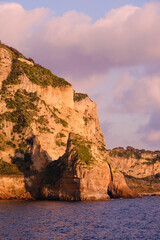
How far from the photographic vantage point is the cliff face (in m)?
75.4

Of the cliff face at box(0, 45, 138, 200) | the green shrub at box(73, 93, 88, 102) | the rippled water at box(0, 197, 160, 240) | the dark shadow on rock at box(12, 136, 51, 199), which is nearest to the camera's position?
the rippled water at box(0, 197, 160, 240)

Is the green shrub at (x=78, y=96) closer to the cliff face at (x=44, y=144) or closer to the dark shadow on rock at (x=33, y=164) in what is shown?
the cliff face at (x=44, y=144)

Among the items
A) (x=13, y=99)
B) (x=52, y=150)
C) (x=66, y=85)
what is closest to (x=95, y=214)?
(x=52, y=150)

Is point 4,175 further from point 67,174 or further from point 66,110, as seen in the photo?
point 66,110

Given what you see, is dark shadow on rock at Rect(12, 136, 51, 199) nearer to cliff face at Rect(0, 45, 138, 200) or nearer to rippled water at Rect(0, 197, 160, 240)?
cliff face at Rect(0, 45, 138, 200)

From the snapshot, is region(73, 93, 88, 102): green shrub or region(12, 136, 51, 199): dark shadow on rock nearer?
region(12, 136, 51, 199): dark shadow on rock

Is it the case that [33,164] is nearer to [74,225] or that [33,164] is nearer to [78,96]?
[74,225]

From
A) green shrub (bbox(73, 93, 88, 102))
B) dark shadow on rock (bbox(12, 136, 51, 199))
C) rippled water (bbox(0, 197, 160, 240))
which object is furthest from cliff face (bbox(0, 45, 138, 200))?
green shrub (bbox(73, 93, 88, 102))

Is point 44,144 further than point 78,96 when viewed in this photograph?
No

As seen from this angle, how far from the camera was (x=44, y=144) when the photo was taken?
88562mm

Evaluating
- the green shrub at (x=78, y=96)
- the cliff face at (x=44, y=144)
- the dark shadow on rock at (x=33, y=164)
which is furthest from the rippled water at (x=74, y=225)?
the green shrub at (x=78, y=96)

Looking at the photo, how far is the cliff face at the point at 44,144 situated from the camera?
75.4 metres

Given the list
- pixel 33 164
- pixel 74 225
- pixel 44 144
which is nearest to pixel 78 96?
pixel 44 144

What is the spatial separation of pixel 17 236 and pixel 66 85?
8626cm
